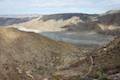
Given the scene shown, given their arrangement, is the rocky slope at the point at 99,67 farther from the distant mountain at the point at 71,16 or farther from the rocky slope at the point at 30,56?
the distant mountain at the point at 71,16

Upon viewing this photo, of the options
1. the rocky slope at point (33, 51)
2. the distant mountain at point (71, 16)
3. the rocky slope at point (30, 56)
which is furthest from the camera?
the distant mountain at point (71, 16)

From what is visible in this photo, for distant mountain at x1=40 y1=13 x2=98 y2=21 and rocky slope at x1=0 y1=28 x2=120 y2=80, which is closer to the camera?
rocky slope at x1=0 y1=28 x2=120 y2=80

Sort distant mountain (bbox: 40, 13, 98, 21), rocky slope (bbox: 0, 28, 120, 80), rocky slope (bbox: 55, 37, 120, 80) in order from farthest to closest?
distant mountain (bbox: 40, 13, 98, 21), rocky slope (bbox: 0, 28, 120, 80), rocky slope (bbox: 55, 37, 120, 80)

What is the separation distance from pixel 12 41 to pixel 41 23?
57.4m

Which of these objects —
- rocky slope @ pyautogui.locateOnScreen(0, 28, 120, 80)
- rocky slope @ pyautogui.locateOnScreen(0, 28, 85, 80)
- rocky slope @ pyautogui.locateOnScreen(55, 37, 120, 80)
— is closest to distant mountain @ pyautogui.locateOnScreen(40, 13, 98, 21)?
rocky slope @ pyautogui.locateOnScreen(0, 28, 85, 80)

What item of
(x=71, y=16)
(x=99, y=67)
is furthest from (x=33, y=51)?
(x=71, y=16)

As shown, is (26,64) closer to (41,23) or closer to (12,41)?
(12,41)

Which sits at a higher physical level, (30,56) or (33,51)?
(33,51)

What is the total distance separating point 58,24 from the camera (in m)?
79.0

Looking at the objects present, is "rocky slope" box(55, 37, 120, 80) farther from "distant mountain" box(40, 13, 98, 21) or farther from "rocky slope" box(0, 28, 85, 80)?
"distant mountain" box(40, 13, 98, 21)

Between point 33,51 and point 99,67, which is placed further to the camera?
point 33,51

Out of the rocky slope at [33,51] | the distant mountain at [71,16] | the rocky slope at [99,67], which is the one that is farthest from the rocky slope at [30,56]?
the distant mountain at [71,16]

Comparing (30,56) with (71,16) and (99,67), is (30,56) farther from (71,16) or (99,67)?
(71,16)

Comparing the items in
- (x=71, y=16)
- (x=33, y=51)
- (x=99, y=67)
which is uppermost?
(x=99, y=67)
